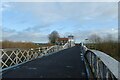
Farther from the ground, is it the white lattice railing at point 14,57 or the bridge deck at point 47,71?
the white lattice railing at point 14,57

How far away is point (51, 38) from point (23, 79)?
107622mm

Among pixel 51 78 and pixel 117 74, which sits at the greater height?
pixel 117 74

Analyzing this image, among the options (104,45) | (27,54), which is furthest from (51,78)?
(104,45)

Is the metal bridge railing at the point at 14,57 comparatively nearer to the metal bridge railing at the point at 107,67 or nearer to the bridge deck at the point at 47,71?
the bridge deck at the point at 47,71

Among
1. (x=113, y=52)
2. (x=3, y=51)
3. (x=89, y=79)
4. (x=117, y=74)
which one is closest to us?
(x=117, y=74)

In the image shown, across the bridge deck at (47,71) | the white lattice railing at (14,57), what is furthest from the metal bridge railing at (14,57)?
the bridge deck at (47,71)

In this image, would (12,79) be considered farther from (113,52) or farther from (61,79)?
(113,52)

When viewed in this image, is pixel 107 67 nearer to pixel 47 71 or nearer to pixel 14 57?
pixel 47 71

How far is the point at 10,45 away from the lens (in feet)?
120

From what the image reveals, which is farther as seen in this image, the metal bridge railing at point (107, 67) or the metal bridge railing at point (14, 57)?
the metal bridge railing at point (14, 57)

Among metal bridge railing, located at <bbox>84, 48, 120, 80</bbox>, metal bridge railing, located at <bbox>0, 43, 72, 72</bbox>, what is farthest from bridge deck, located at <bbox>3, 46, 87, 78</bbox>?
metal bridge railing, located at <bbox>84, 48, 120, 80</bbox>

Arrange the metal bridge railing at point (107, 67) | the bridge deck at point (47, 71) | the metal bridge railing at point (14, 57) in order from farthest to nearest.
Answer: the metal bridge railing at point (14, 57) < the bridge deck at point (47, 71) < the metal bridge railing at point (107, 67)

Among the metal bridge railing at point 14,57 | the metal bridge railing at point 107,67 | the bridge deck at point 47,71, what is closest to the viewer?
the metal bridge railing at point 107,67

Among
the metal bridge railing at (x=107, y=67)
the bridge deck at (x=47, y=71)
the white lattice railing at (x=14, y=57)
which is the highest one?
the metal bridge railing at (x=107, y=67)
